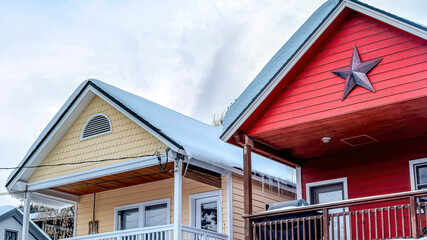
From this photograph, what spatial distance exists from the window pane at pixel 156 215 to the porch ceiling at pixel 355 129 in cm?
466

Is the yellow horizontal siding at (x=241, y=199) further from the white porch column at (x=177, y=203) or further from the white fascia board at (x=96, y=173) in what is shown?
the white fascia board at (x=96, y=173)

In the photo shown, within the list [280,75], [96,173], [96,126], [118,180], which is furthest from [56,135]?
[280,75]

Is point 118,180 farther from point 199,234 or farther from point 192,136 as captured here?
point 199,234

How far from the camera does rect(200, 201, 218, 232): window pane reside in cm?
1552

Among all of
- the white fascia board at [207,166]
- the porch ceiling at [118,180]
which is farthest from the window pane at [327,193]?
the porch ceiling at [118,180]

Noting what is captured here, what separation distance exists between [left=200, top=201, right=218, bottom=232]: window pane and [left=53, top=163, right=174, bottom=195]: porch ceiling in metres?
1.31

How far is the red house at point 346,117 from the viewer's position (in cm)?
1057

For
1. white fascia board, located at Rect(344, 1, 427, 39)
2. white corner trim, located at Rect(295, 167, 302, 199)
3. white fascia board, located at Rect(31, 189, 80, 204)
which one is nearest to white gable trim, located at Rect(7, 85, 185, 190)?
white fascia board, located at Rect(31, 189, 80, 204)

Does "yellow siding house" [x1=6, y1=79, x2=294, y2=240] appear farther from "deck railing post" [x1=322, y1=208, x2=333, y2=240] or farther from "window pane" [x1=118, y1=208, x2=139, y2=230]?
"deck railing post" [x1=322, y1=208, x2=333, y2=240]

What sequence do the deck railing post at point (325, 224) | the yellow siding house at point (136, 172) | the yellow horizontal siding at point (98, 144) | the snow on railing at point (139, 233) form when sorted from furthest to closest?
the yellow horizontal siding at point (98, 144) < the yellow siding house at point (136, 172) < the snow on railing at point (139, 233) < the deck railing post at point (325, 224)

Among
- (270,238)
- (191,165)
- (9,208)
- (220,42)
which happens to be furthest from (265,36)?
(270,238)

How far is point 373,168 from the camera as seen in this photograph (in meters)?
13.1

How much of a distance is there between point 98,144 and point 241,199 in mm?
4069

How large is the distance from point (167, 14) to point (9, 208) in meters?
13.3
